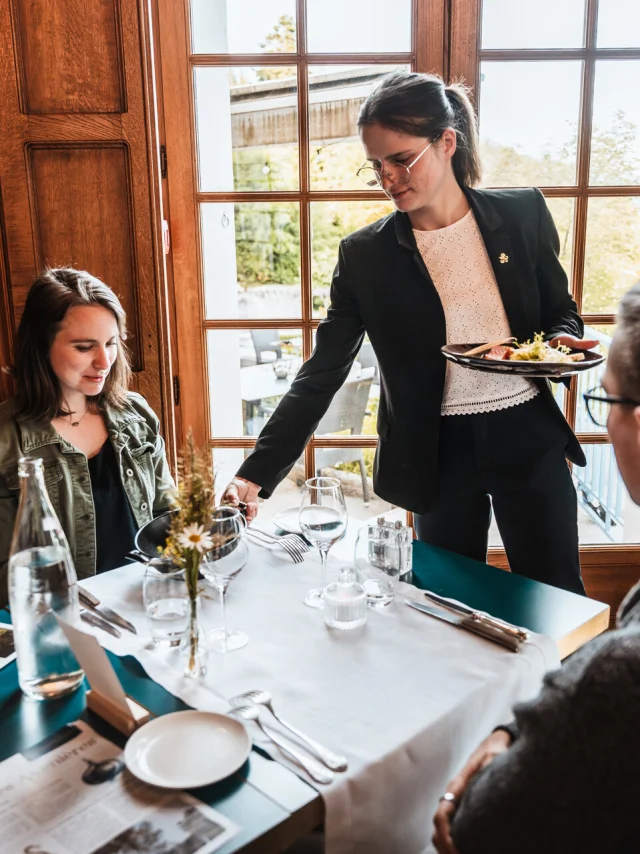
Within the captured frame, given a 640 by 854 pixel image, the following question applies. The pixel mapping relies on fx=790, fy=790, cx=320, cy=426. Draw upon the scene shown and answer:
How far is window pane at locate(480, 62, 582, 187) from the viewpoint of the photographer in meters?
2.27

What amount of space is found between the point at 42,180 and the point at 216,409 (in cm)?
82

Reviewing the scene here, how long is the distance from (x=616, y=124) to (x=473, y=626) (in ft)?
5.75

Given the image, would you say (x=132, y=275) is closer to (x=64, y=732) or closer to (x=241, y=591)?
(x=241, y=591)

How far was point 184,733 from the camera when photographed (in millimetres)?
938

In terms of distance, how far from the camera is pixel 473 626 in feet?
3.86

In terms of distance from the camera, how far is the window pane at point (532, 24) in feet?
7.30

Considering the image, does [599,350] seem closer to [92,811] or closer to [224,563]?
[224,563]

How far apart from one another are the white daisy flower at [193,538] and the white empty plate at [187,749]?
0.20m

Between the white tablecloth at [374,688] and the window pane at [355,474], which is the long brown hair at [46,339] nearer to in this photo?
the white tablecloth at [374,688]

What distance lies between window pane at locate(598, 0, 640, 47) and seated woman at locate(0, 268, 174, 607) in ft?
5.19

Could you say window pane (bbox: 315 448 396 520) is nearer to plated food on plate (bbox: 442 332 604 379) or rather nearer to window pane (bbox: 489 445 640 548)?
window pane (bbox: 489 445 640 548)

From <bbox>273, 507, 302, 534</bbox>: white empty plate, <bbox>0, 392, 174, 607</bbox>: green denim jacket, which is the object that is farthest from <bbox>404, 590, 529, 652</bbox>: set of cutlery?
<bbox>0, 392, 174, 607</bbox>: green denim jacket

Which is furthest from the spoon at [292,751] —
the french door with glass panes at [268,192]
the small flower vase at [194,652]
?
the french door with glass panes at [268,192]

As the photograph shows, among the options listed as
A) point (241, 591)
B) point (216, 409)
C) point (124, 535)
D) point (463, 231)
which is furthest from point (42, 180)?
point (241, 591)
